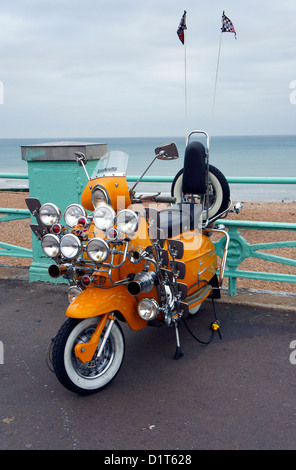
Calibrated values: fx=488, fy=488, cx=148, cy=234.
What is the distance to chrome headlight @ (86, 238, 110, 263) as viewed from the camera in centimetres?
324

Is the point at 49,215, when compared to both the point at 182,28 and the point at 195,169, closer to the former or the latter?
the point at 195,169

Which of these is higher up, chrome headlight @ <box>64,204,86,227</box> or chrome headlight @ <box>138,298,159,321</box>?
chrome headlight @ <box>64,204,86,227</box>

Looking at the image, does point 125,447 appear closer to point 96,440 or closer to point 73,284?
point 96,440

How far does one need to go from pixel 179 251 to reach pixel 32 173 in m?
2.87

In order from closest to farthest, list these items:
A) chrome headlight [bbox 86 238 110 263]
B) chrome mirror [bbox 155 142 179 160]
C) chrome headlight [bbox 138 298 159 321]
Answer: chrome headlight [bbox 86 238 110 263] < chrome headlight [bbox 138 298 159 321] < chrome mirror [bbox 155 142 179 160]

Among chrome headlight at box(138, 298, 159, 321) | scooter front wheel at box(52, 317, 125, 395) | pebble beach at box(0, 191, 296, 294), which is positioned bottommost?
pebble beach at box(0, 191, 296, 294)

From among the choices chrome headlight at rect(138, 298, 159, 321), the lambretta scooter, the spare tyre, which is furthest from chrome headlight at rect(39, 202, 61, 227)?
the spare tyre

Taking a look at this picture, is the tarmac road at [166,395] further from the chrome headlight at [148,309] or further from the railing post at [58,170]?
the railing post at [58,170]

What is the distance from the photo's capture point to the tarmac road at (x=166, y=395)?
2.97m

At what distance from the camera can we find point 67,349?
3.29 metres

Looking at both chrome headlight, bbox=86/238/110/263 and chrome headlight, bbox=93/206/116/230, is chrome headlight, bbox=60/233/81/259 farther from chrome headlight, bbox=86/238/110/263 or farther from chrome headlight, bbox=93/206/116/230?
chrome headlight, bbox=93/206/116/230

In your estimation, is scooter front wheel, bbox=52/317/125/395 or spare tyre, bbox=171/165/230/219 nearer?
scooter front wheel, bbox=52/317/125/395

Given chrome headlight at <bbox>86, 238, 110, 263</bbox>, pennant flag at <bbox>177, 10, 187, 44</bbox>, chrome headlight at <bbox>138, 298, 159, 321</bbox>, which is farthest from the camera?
pennant flag at <bbox>177, 10, 187, 44</bbox>

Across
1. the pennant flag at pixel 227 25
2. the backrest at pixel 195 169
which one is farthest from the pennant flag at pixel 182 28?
the backrest at pixel 195 169
